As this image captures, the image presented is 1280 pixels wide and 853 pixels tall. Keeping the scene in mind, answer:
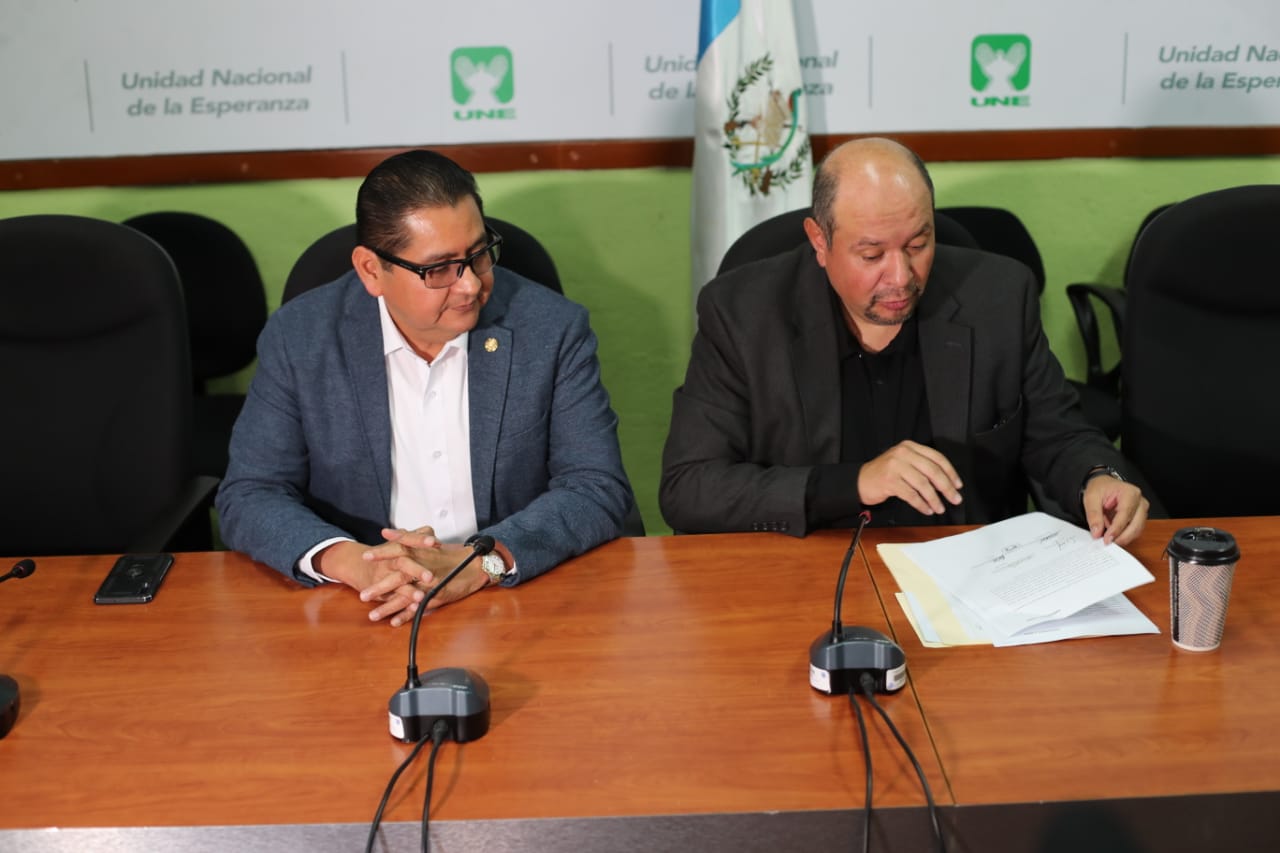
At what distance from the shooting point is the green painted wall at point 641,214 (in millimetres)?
3480

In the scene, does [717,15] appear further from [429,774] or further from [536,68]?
[429,774]

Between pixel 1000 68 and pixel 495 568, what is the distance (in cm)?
228

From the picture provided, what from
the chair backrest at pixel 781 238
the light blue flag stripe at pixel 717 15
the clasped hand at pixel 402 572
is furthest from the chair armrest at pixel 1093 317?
the clasped hand at pixel 402 572

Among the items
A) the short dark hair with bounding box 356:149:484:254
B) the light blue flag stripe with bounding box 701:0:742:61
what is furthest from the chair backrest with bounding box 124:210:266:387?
the short dark hair with bounding box 356:149:484:254

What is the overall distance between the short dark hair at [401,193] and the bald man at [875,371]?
54 centimetres

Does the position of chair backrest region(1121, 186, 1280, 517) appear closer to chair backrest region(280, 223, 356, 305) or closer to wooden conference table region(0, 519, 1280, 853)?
wooden conference table region(0, 519, 1280, 853)

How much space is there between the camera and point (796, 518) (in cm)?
201

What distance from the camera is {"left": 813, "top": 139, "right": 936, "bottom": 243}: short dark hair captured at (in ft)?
6.99

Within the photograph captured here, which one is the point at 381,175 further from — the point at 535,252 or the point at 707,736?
the point at 707,736

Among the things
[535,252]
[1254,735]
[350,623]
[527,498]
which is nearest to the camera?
[1254,735]

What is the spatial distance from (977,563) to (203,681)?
1.07 meters

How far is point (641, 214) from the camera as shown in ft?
11.5

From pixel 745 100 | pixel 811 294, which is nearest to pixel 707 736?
pixel 811 294

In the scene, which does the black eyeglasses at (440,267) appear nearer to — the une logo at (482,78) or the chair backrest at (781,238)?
the chair backrest at (781,238)
